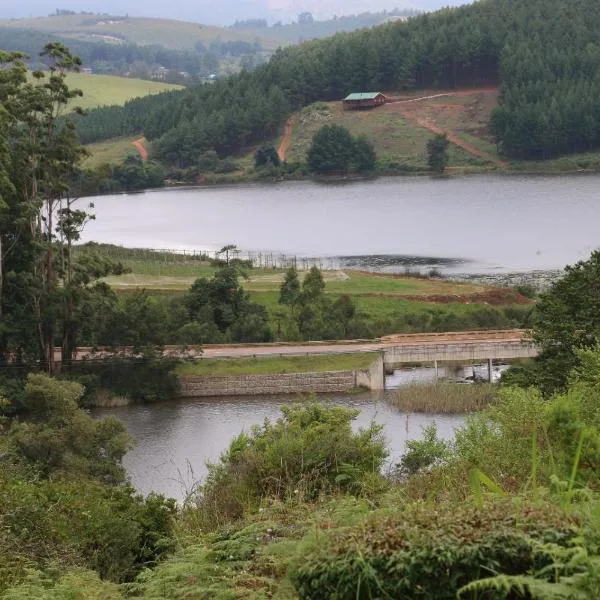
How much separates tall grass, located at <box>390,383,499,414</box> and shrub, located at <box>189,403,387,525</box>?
59.5ft

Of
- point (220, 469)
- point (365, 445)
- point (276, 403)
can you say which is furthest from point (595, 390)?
point (276, 403)

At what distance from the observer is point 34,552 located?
12.5 meters

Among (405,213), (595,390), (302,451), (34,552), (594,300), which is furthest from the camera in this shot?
(405,213)

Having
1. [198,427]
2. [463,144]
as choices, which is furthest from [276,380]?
[463,144]

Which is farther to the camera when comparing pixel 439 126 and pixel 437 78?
pixel 437 78

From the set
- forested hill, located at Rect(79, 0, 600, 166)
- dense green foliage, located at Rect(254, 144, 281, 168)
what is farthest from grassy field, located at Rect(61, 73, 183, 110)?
dense green foliage, located at Rect(254, 144, 281, 168)

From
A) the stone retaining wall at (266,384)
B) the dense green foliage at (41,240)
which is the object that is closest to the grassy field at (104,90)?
the dense green foliage at (41,240)

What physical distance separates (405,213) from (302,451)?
3161 inches

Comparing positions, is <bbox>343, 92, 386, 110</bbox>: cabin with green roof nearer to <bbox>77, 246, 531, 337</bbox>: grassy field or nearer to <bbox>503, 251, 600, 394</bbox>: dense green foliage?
<bbox>77, 246, 531, 337</bbox>: grassy field

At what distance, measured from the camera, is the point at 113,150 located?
13912cm

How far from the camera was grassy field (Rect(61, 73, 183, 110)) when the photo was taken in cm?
17716

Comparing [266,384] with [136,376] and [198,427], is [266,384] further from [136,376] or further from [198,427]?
[198,427]

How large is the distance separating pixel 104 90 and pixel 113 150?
50040 mm

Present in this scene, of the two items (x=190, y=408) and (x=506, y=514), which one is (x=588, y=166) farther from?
(x=506, y=514)
